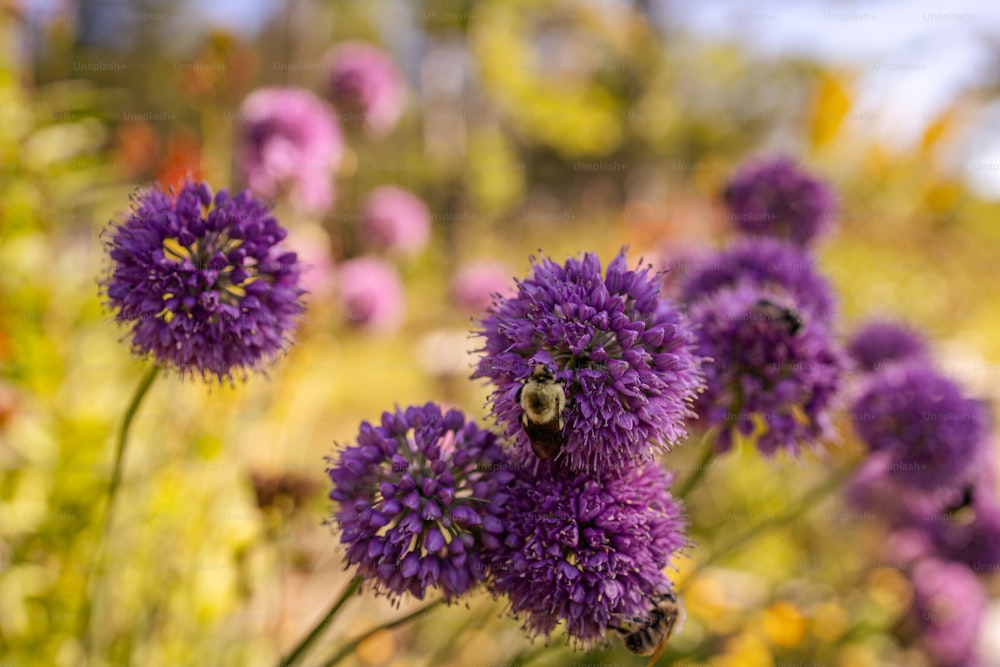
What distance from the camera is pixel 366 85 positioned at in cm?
369

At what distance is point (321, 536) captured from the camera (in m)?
4.07

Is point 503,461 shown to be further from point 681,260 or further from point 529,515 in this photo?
point 681,260

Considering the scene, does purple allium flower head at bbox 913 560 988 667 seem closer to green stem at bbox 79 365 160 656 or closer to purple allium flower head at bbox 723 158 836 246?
purple allium flower head at bbox 723 158 836 246

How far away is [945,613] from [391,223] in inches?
141

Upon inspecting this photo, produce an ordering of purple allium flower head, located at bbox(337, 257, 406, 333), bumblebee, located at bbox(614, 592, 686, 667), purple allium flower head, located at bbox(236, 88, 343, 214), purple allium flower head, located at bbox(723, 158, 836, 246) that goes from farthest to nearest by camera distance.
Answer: purple allium flower head, located at bbox(337, 257, 406, 333) → purple allium flower head, located at bbox(236, 88, 343, 214) → purple allium flower head, located at bbox(723, 158, 836, 246) → bumblebee, located at bbox(614, 592, 686, 667)

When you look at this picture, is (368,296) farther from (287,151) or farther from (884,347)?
(884,347)

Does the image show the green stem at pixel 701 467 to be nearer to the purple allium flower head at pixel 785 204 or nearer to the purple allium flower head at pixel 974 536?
the purple allium flower head at pixel 785 204

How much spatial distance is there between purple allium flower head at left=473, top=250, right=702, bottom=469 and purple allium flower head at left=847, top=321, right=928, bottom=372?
162 cm

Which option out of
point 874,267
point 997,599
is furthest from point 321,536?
point 874,267

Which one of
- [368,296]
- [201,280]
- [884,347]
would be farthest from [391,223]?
[201,280]

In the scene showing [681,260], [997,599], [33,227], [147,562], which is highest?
[33,227]

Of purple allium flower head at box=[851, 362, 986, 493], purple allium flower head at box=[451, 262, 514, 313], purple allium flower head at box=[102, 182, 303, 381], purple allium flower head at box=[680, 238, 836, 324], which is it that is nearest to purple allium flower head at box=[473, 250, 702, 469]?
purple allium flower head at box=[102, 182, 303, 381]

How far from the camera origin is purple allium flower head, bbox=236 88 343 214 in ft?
9.68

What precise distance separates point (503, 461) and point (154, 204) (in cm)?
91
